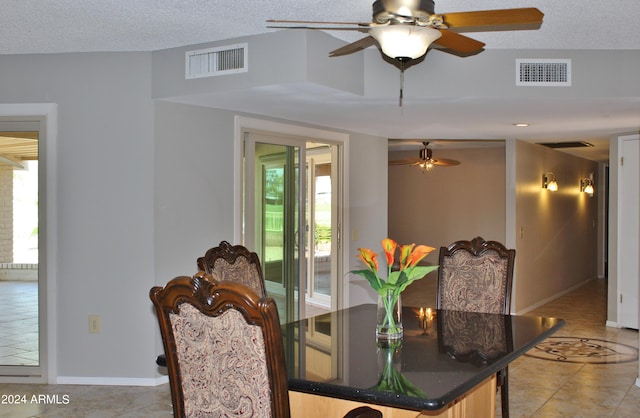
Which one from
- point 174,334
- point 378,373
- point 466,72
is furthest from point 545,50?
point 174,334

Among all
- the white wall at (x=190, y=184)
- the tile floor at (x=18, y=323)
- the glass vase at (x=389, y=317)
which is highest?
the white wall at (x=190, y=184)

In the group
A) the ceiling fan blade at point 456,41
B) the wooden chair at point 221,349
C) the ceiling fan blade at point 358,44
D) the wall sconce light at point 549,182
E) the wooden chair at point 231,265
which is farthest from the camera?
the wall sconce light at point 549,182

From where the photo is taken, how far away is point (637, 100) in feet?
15.6

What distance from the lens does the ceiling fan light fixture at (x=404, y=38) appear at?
280 cm

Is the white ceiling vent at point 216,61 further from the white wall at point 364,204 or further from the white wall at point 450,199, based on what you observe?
the white wall at point 450,199

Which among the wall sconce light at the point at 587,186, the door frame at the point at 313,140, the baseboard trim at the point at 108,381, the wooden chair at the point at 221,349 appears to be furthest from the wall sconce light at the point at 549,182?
the wooden chair at the point at 221,349

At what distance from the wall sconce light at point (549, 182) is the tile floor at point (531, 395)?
354 cm

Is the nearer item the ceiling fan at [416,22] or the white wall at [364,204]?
the ceiling fan at [416,22]

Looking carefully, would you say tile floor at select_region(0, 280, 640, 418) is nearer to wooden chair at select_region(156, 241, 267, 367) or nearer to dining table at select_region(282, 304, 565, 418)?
wooden chair at select_region(156, 241, 267, 367)

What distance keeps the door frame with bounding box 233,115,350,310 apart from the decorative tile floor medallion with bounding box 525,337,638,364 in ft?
6.13

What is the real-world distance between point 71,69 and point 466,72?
9.09 feet

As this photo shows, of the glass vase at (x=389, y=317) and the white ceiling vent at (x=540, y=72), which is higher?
the white ceiling vent at (x=540, y=72)

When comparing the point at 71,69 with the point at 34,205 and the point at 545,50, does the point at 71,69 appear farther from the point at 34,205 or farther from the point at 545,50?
the point at 545,50

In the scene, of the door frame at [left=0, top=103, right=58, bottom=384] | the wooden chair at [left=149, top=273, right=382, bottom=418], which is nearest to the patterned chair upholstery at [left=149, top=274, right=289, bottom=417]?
the wooden chair at [left=149, top=273, right=382, bottom=418]
